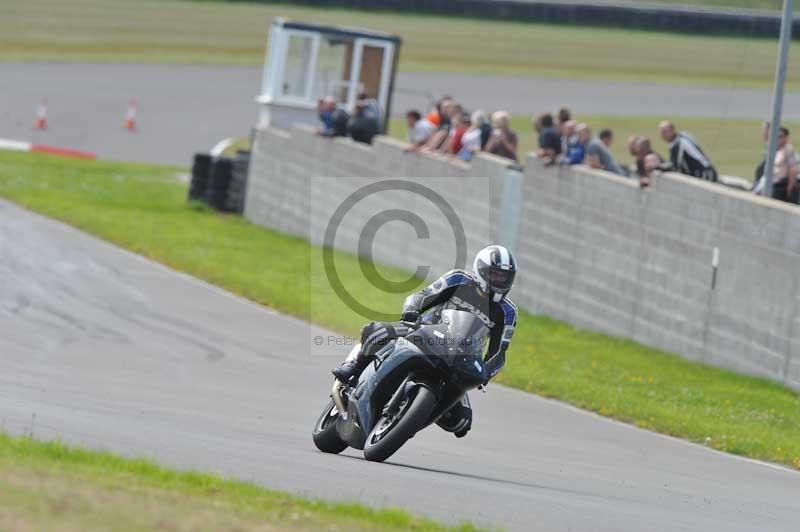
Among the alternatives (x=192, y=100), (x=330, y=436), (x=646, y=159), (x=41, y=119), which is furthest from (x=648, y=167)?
(x=192, y=100)

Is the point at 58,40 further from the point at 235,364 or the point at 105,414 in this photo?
the point at 105,414

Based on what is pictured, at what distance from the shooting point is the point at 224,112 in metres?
43.0

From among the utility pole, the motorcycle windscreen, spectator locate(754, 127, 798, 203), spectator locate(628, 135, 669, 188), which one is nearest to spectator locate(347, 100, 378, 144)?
spectator locate(628, 135, 669, 188)

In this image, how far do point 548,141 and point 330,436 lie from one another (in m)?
11.1

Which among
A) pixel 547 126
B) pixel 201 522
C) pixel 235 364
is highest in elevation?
pixel 547 126

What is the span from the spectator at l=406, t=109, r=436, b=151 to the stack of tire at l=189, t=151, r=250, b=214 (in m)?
5.79

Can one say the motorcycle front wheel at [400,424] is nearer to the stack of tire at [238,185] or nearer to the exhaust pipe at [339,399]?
the exhaust pipe at [339,399]

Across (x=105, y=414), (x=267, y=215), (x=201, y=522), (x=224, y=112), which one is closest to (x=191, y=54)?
(x=224, y=112)

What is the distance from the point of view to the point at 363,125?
25922 mm

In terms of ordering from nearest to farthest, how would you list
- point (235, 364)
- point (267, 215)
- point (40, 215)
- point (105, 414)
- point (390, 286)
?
point (105, 414) < point (235, 364) < point (390, 286) < point (40, 215) < point (267, 215)

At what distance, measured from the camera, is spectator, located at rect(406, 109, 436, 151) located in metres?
23.6

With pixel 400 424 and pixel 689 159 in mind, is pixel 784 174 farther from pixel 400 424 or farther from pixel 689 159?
pixel 400 424

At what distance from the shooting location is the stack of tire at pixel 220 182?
28.7 m

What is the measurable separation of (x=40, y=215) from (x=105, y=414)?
51.4ft
